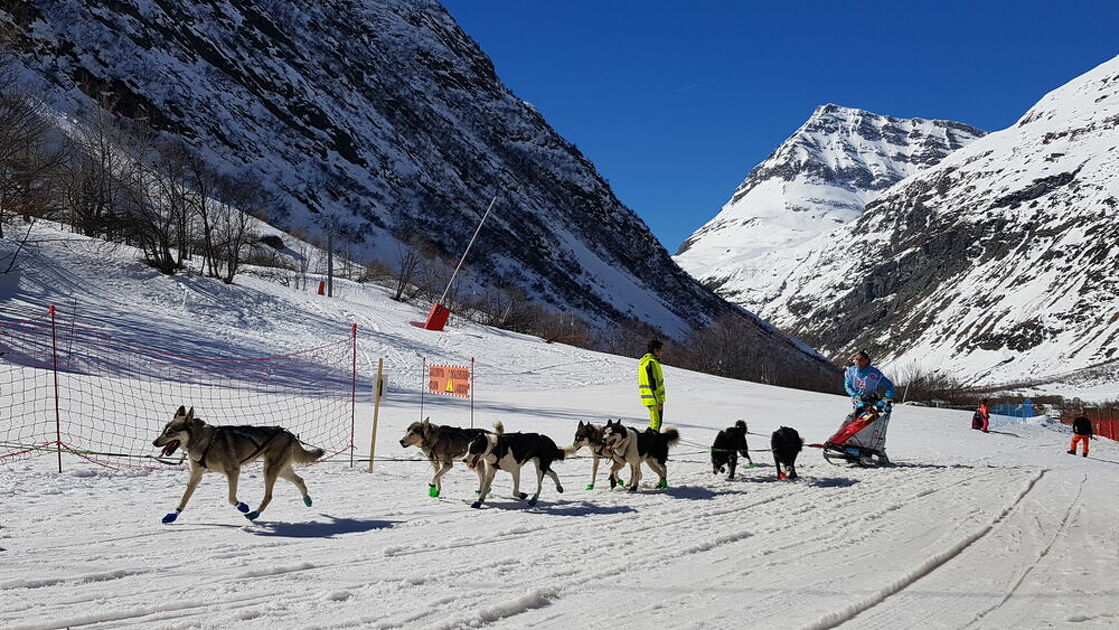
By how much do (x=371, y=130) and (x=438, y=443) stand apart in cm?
10733

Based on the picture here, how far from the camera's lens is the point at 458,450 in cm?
966

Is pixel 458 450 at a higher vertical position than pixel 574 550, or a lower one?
higher

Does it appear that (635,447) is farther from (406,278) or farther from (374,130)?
(374,130)

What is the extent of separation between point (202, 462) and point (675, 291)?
12232cm

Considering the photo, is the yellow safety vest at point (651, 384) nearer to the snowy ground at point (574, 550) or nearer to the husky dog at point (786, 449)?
the snowy ground at point (574, 550)

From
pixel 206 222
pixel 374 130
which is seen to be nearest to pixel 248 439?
pixel 206 222

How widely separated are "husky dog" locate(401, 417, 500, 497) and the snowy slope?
3235cm

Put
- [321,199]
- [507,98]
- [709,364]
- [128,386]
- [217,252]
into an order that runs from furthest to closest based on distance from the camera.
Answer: [507,98], [321,199], [709,364], [217,252], [128,386]

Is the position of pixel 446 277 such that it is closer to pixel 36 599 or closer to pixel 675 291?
pixel 675 291

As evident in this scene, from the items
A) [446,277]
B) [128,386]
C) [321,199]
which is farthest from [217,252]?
[321,199]

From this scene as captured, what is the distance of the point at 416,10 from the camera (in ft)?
541

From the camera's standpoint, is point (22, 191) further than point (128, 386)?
Yes

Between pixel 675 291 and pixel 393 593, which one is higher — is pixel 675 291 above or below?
above

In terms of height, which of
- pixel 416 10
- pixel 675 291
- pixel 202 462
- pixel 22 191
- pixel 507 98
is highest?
pixel 416 10
